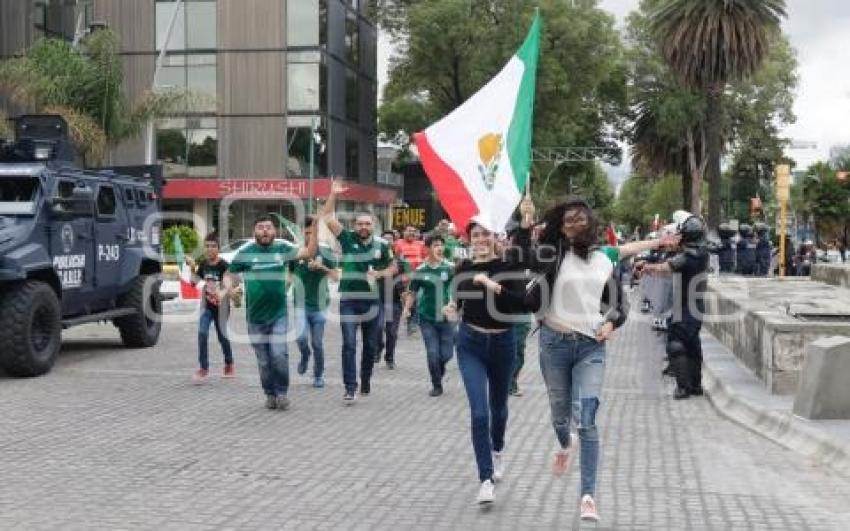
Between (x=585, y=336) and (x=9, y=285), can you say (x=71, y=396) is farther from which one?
(x=585, y=336)

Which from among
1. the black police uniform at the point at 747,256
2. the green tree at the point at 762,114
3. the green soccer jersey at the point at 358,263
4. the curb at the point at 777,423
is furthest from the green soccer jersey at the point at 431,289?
the green tree at the point at 762,114

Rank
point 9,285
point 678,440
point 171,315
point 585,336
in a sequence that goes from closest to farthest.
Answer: point 585,336 → point 678,440 → point 9,285 → point 171,315

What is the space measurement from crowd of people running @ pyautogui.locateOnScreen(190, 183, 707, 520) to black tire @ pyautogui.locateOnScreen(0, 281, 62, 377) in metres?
1.71

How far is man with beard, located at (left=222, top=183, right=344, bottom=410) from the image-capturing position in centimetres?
973

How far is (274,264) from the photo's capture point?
9.76m

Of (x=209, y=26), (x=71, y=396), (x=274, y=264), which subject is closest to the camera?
(x=274, y=264)

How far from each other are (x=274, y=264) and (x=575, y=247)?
4.33 m

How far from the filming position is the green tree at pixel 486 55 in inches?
1802

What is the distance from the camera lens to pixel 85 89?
2561 centimetres

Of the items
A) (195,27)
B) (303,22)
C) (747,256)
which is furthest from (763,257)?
(195,27)

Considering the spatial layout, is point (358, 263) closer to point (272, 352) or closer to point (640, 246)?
point (272, 352)

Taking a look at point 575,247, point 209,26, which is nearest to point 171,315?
point 575,247

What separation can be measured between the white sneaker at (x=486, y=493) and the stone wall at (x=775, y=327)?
4564 mm

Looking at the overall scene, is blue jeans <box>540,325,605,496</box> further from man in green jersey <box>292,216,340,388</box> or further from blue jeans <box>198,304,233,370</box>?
blue jeans <box>198,304,233,370</box>
